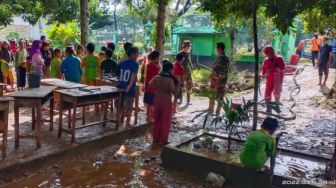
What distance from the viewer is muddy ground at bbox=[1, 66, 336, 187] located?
5098mm


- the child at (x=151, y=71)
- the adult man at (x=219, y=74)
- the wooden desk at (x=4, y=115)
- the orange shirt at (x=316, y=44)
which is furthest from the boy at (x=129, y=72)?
the orange shirt at (x=316, y=44)

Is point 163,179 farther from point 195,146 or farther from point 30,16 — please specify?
point 30,16

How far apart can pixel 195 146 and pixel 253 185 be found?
4.52 feet

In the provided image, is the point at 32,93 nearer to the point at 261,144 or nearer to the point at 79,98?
the point at 79,98

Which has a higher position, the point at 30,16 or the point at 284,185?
the point at 30,16

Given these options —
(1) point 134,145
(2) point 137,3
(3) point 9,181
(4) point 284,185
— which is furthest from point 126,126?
(2) point 137,3

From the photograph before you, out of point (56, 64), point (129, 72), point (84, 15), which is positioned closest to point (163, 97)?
point (129, 72)

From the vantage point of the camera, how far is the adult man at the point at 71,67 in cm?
841

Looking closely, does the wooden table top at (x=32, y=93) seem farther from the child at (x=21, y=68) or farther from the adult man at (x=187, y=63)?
the child at (x=21, y=68)

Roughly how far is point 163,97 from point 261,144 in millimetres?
2407

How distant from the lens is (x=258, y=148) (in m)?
4.70

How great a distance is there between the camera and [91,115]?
838 cm

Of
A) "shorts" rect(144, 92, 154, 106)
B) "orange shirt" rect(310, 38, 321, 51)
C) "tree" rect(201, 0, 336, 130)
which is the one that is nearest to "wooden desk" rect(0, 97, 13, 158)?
"shorts" rect(144, 92, 154, 106)

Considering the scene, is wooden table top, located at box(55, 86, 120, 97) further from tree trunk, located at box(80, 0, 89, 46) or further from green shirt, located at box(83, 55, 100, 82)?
tree trunk, located at box(80, 0, 89, 46)
